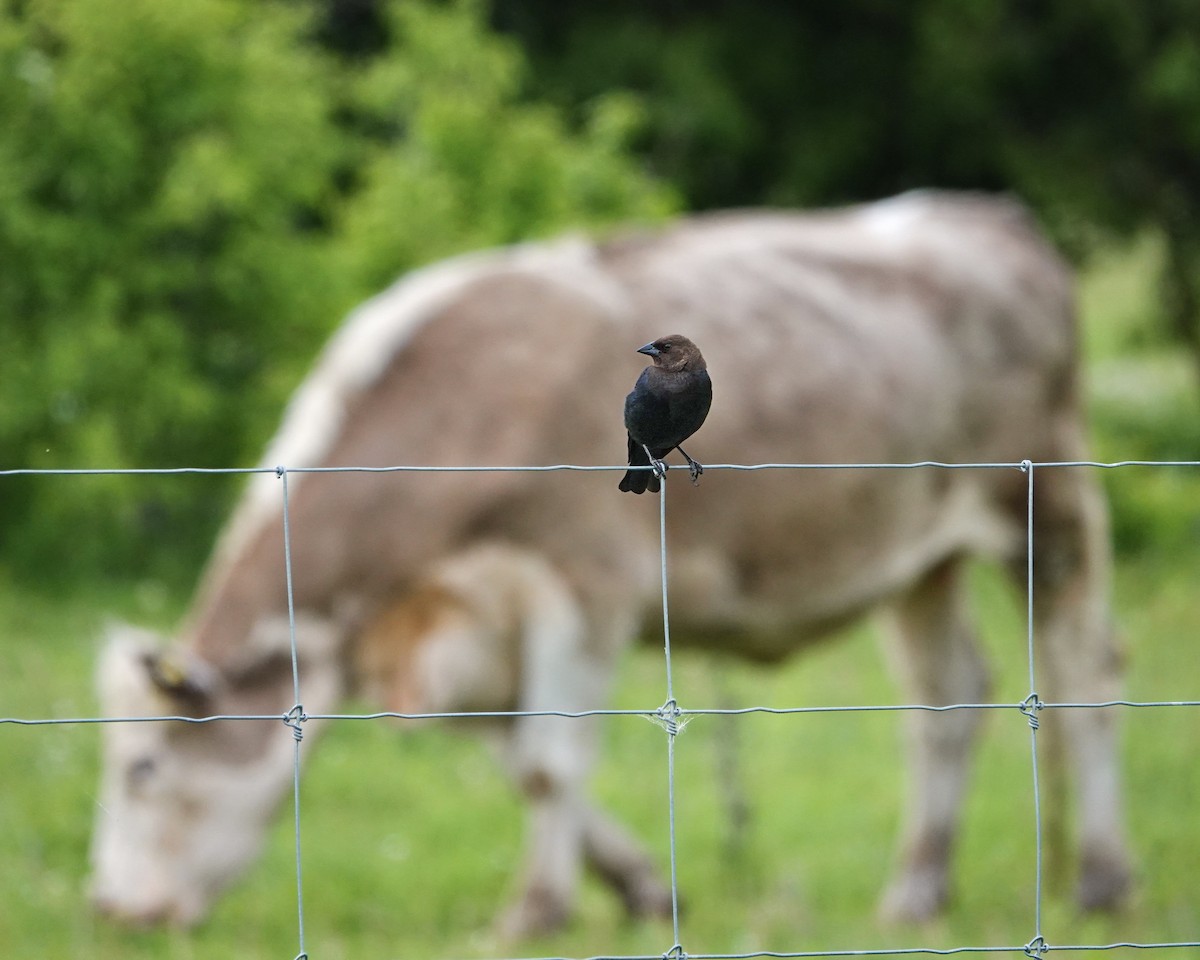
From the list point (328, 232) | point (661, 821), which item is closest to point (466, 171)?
point (328, 232)

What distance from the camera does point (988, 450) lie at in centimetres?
559

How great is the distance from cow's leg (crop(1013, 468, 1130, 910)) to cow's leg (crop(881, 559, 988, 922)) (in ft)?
0.94

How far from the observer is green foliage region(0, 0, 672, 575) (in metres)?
7.71

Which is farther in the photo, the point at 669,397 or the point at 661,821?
the point at 661,821

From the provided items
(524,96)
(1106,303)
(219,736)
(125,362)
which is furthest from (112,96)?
(1106,303)

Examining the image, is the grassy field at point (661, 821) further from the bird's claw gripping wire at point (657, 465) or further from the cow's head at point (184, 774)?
the bird's claw gripping wire at point (657, 465)

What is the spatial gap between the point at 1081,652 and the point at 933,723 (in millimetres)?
545

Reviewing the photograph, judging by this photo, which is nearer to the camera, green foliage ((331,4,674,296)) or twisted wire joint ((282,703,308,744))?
twisted wire joint ((282,703,308,744))

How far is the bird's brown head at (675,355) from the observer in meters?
2.14

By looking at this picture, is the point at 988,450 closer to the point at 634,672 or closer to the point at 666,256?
the point at 666,256

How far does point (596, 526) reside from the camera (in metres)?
4.86

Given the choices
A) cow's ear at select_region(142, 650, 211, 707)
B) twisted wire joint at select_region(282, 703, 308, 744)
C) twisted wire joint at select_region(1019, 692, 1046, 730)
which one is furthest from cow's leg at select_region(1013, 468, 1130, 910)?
twisted wire joint at select_region(282, 703, 308, 744)

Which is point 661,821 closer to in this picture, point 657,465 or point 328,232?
point 657,465

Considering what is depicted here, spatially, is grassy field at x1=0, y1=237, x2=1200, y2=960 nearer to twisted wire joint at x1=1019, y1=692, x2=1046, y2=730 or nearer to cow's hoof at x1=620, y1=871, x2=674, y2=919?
cow's hoof at x1=620, y1=871, x2=674, y2=919
